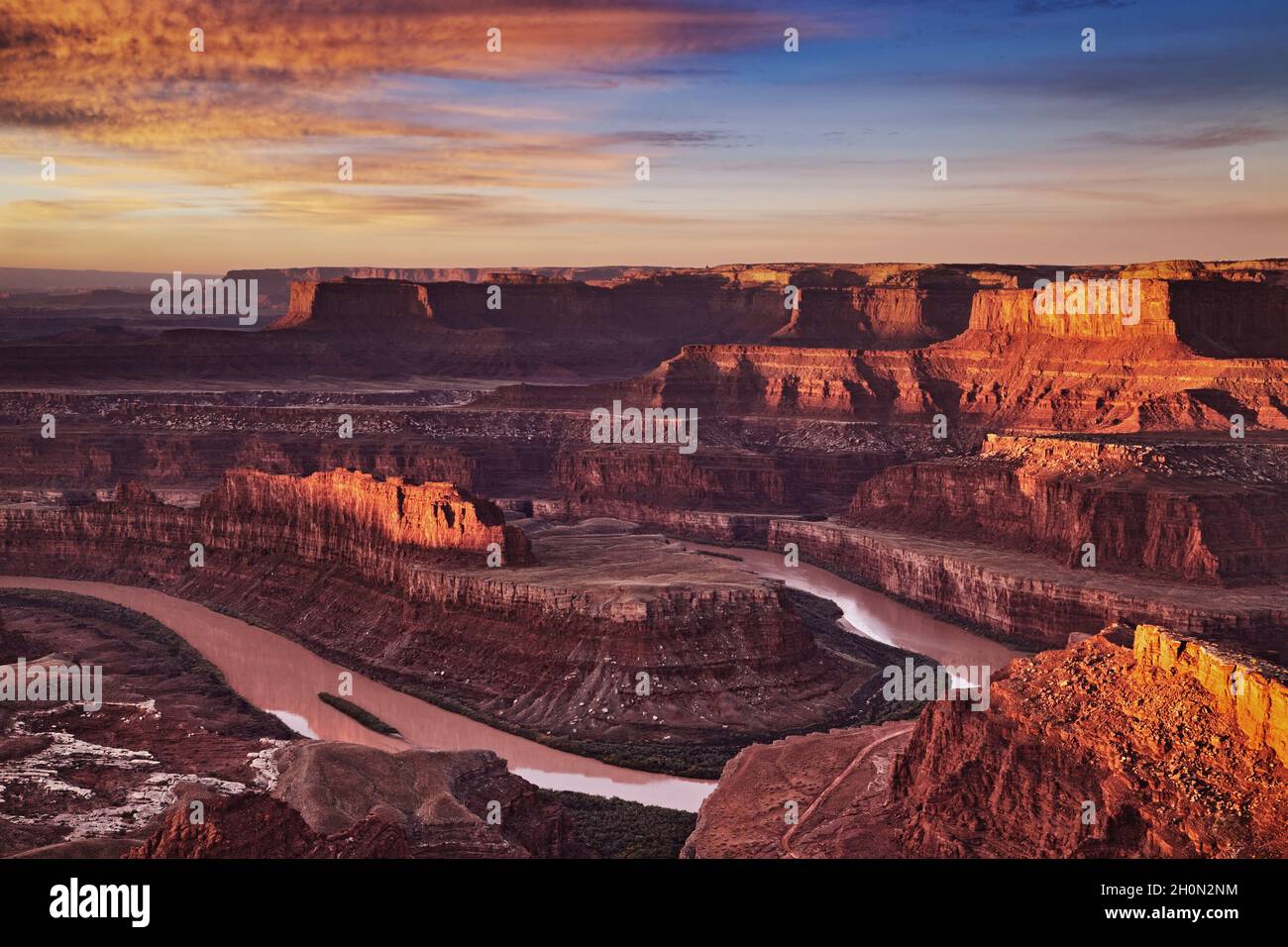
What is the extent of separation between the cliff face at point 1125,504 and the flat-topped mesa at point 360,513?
110ft

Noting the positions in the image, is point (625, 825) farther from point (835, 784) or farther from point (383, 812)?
point (383, 812)

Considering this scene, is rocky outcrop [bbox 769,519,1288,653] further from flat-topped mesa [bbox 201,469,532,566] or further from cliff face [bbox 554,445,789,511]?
flat-topped mesa [bbox 201,469,532,566]

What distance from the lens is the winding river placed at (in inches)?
2188

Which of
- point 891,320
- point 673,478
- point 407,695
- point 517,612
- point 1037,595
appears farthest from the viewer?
point 891,320

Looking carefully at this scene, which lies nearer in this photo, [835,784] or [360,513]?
[835,784]

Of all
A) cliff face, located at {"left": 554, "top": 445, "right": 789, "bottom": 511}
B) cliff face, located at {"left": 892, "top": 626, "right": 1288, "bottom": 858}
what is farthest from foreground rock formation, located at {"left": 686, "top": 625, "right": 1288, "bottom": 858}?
cliff face, located at {"left": 554, "top": 445, "right": 789, "bottom": 511}

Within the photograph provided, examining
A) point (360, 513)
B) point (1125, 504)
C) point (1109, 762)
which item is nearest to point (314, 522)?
point (360, 513)

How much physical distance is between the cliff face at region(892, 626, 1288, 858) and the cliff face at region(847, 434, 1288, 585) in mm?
44109

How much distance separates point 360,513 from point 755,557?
3750 cm

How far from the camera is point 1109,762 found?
115 ft

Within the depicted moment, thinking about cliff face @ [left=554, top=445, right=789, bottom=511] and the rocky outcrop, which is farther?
cliff face @ [left=554, top=445, right=789, bottom=511]

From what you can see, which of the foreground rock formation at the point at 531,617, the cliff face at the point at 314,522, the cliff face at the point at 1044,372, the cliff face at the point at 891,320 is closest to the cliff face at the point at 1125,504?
the cliff face at the point at 1044,372

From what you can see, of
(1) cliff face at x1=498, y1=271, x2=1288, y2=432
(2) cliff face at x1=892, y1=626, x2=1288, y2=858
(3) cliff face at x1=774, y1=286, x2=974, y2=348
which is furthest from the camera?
(3) cliff face at x1=774, y1=286, x2=974, y2=348
